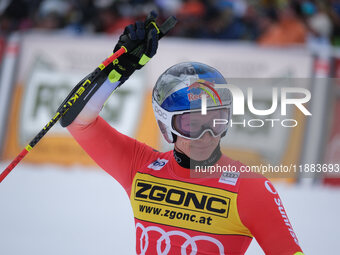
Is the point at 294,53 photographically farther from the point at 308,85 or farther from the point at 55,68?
the point at 55,68

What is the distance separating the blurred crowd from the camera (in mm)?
8305

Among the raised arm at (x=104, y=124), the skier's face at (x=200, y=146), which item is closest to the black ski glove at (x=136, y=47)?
the raised arm at (x=104, y=124)

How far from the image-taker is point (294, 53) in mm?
7484

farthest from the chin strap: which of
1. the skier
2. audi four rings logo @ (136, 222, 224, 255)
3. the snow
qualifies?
the snow

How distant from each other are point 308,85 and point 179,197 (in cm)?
520

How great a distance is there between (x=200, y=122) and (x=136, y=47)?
0.54 m

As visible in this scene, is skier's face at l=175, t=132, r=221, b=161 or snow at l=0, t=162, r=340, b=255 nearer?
skier's face at l=175, t=132, r=221, b=161

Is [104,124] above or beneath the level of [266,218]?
above

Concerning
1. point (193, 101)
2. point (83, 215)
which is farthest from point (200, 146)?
point (83, 215)

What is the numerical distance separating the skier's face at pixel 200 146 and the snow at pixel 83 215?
5.62 feet

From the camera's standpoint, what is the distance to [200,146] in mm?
2605

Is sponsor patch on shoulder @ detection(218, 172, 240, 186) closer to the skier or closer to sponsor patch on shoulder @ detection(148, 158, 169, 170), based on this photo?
the skier

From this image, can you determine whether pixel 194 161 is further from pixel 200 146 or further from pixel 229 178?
pixel 229 178

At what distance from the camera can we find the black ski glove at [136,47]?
8.87ft
